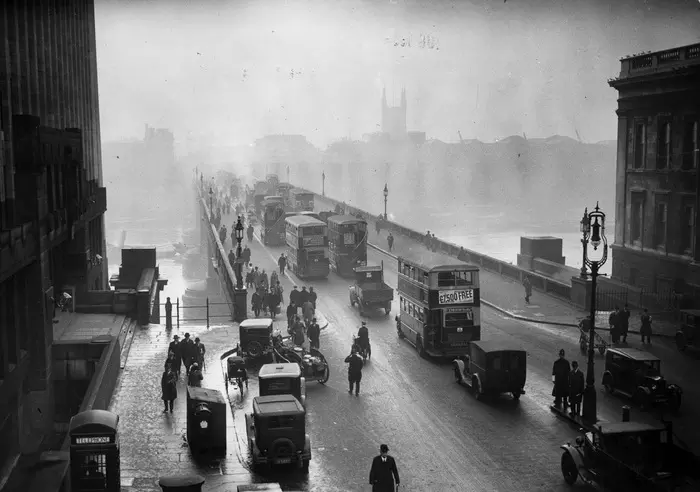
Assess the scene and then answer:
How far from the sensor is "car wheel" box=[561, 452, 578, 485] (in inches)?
706

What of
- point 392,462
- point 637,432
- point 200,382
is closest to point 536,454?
point 637,432

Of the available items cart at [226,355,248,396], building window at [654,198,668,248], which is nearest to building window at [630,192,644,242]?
building window at [654,198,668,248]

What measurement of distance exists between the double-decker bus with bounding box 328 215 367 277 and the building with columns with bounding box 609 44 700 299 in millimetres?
13483

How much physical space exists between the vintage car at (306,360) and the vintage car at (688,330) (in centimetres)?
1295

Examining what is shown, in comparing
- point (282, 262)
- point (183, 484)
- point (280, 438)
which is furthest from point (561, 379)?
point (282, 262)

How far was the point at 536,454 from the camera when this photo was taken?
20203mm

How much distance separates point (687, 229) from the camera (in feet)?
129

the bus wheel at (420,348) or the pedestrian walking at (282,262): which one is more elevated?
the pedestrian walking at (282,262)

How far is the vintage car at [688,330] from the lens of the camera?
3048 cm

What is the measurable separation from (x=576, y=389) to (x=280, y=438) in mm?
8517

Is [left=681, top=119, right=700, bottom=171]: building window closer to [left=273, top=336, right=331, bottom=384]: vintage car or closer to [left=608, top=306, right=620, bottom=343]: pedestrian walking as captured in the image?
[left=608, top=306, right=620, bottom=343]: pedestrian walking

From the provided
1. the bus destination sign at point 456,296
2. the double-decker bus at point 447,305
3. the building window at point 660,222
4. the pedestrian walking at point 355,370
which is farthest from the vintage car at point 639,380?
the building window at point 660,222

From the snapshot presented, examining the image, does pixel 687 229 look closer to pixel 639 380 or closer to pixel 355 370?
pixel 639 380

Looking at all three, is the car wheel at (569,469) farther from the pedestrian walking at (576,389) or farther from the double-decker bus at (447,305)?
the double-decker bus at (447,305)
